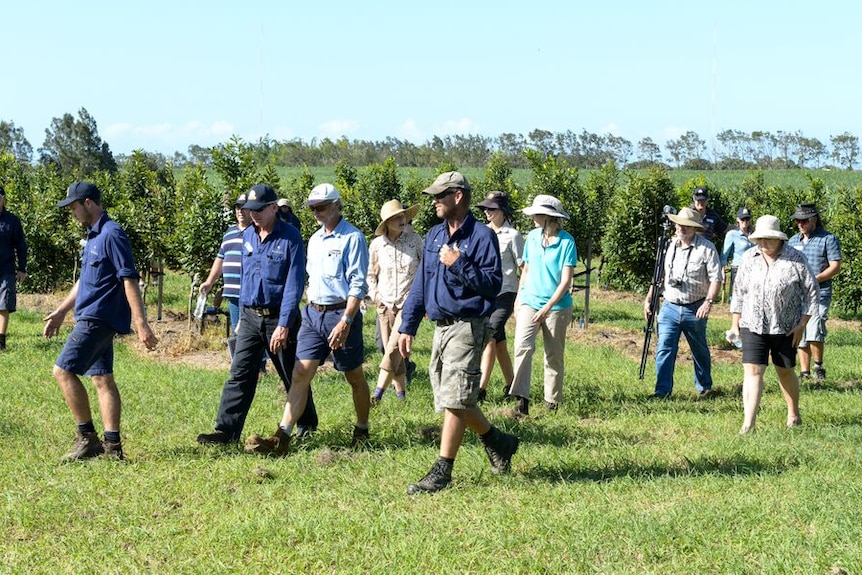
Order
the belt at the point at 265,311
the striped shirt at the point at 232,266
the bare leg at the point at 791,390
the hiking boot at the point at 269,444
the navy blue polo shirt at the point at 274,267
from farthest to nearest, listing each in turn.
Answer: the striped shirt at the point at 232,266 < the bare leg at the point at 791,390 < the belt at the point at 265,311 < the navy blue polo shirt at the point at 274,267 < the hiking boot at the point at 269,444

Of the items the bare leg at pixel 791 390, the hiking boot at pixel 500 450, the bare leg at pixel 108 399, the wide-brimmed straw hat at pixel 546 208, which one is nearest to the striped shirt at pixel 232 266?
the bare leg at pixel 108 399

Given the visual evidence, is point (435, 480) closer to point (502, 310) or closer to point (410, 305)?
point (410, 305)

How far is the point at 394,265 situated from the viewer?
31.1ft

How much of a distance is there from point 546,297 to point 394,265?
4.97 feet

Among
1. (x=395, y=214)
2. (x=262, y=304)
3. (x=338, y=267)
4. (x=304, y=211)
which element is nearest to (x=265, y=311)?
(x=262, y=304)

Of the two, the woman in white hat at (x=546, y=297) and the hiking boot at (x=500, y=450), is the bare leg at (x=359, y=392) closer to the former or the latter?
the hiking boot at (x=500, y=450)

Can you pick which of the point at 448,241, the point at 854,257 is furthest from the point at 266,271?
the point at 854,257

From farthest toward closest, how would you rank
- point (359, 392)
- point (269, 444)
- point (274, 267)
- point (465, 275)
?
point (359, 392) < point (274, 267) < point (269, 444) < point (465, 275)

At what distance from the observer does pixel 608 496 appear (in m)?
6.16

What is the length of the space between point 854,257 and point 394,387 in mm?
11502

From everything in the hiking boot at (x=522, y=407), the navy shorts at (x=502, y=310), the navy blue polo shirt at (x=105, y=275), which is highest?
the navy blue polo shirt at (x=105, y=275)

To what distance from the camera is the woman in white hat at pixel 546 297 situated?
888cm

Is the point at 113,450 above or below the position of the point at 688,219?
below

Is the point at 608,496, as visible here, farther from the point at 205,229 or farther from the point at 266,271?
the point at 205,229
